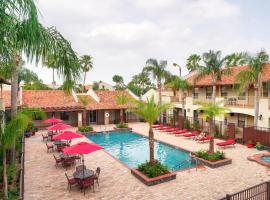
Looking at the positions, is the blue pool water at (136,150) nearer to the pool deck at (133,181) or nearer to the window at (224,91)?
the pool deck at (133,181)

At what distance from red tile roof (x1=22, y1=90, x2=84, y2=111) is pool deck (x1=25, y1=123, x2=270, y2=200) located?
47.7ft

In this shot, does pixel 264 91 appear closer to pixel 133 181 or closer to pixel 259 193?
pixel 259 193

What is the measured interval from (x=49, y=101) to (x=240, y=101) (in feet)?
84.8

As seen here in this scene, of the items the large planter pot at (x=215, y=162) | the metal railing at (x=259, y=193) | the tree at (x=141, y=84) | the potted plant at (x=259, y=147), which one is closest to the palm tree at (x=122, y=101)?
the potted plant at (x=259, y=147)

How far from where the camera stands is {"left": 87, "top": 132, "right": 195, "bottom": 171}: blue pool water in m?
20.2

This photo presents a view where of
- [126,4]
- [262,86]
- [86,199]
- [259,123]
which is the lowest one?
[86,199]

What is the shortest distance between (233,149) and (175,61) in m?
23.0

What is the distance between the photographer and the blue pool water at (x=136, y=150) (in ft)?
66.2

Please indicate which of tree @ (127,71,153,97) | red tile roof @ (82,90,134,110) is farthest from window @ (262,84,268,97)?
tree @ (127,71,153,97)

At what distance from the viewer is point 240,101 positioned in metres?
29.1

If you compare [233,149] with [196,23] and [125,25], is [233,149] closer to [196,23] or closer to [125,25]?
[196,23]

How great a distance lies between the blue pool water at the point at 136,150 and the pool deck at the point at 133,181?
2471 millimetres

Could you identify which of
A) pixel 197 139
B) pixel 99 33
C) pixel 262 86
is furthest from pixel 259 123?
pixel 99 33

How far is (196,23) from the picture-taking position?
2044cm
